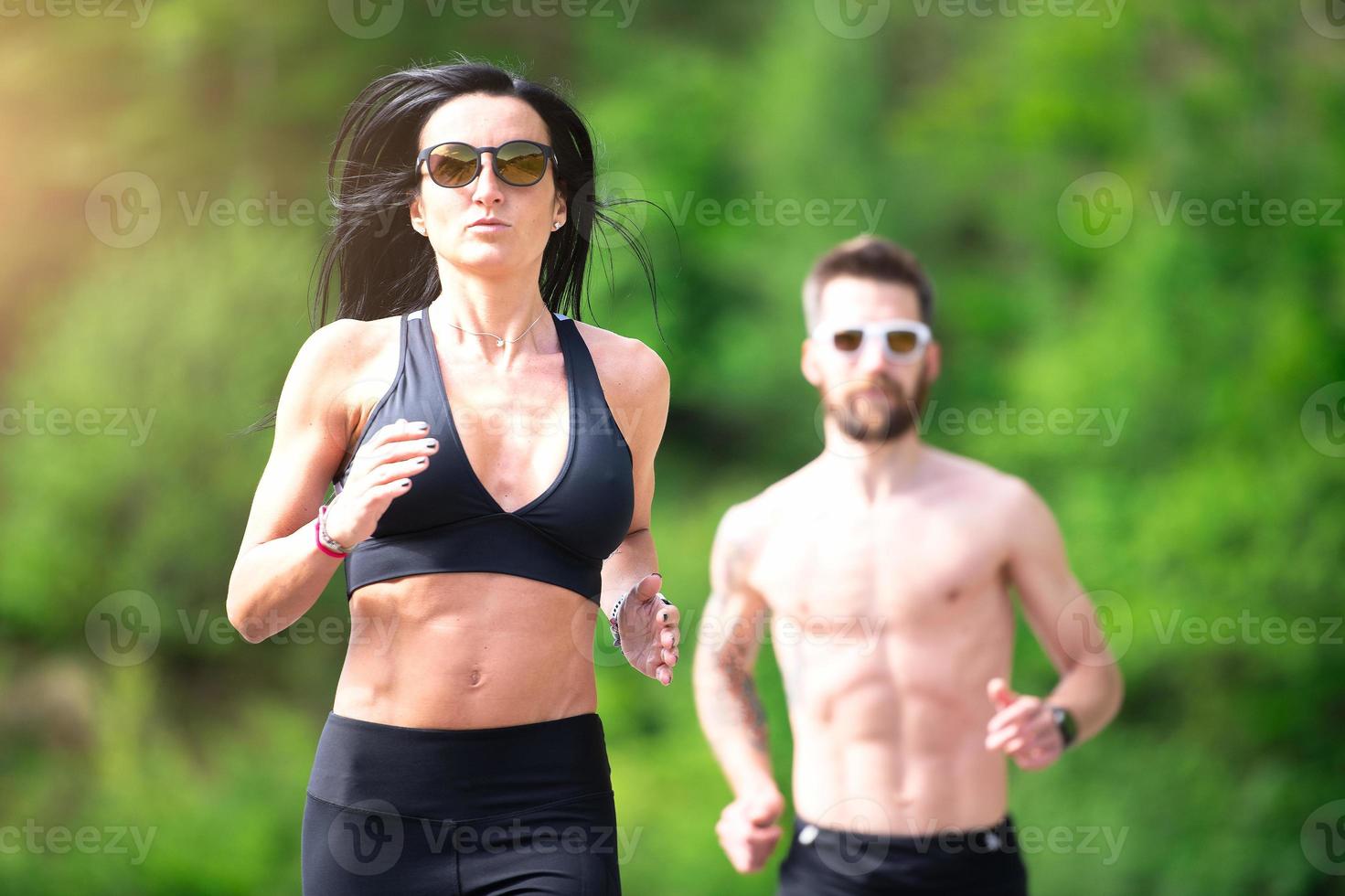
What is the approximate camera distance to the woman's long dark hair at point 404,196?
2.93m

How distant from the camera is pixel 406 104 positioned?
2.93 metres

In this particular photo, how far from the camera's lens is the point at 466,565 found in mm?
2652

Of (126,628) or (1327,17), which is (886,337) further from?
(1327,17)

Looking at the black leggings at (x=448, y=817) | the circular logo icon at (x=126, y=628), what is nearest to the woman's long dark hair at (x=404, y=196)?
the black leggings at (x=448, y=817)

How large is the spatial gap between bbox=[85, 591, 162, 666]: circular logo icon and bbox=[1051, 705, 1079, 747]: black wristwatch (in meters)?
7.96

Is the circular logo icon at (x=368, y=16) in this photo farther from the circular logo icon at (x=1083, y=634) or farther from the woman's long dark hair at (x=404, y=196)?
the woman's long dark hair at (x=404, y=196)

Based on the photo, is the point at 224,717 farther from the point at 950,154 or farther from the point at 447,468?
the point at 447,468

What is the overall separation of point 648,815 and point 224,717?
3193 mm

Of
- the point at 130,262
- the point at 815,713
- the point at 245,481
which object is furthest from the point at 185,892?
the point at 815,713

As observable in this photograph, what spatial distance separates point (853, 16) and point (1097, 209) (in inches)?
96.9

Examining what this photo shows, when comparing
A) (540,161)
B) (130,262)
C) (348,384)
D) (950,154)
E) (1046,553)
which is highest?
(950,154)

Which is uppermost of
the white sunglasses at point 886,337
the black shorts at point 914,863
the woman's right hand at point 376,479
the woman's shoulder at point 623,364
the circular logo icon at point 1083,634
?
the white sunglasses at point 886,337

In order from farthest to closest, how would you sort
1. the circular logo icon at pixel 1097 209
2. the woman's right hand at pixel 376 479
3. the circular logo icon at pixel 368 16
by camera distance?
1. the circular logo icon at pixel 368 16
2. the circular logo icon at pixel 1097 209
3. the woman's right hand at pixel 376 479

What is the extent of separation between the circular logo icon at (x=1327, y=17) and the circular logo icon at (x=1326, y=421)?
319cm
